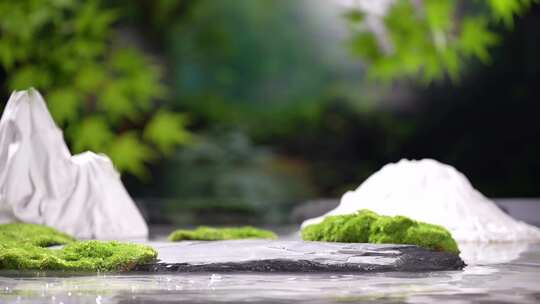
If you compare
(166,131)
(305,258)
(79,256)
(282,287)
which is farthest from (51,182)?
(166,131)

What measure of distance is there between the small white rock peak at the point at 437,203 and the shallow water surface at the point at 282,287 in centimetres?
310

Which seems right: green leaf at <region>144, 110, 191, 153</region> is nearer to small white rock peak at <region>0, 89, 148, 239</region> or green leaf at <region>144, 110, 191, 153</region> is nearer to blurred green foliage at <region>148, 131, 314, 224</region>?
blurred green foliage at <region>148, 131, 314, 224</region>

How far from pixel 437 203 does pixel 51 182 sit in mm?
3793

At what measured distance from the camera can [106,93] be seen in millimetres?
12148

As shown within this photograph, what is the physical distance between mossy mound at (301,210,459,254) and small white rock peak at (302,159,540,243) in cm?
216

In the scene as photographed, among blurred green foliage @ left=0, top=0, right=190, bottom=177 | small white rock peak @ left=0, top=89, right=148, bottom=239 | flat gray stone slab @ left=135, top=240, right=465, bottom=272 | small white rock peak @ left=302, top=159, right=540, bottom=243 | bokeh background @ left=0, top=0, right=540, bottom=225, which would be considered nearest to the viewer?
blurred green foliage @ left=0, top=0, right=190, bottom=177

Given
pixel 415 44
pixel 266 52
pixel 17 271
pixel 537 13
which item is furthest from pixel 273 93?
pixel 415 44

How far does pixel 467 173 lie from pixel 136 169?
532 centimetres

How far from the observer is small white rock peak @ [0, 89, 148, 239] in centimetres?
852

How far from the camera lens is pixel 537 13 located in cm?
1546

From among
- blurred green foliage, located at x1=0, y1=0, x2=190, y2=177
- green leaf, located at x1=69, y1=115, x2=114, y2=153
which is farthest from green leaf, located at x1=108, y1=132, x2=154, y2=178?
green leaf, located at x1=69, y1=115, x2=114, y2=153

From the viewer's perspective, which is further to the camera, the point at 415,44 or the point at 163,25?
the point at 163,25

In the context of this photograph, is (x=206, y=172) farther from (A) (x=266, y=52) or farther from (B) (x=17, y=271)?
(B) (x=17, y=271)

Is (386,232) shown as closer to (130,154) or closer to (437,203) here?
(437,203)
